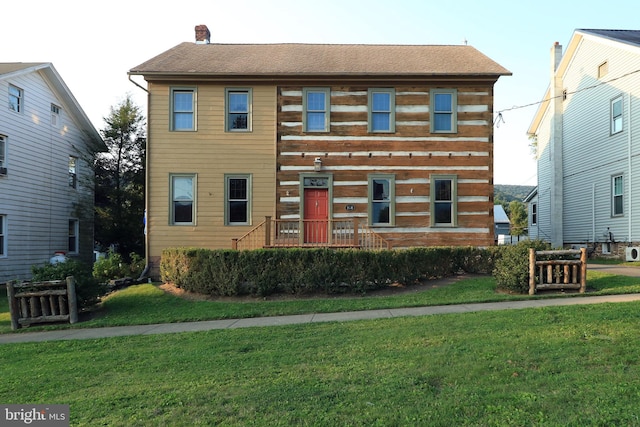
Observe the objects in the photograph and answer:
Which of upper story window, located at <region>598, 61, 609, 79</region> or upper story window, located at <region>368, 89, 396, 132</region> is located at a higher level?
upper story window, located at <region>598, 61, 609, 79</region>

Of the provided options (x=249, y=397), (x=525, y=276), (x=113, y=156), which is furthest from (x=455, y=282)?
(x=113, y=156)

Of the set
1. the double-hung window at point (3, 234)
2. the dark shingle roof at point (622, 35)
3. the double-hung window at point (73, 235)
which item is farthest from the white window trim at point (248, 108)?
the dark shingle roof at point (622, 35)

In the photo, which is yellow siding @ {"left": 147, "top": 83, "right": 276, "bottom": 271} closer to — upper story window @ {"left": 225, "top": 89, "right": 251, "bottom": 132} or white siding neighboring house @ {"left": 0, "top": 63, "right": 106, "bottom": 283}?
upper story window @ {"left": 225, "top": 89, "right": 251, "bottom": 132}

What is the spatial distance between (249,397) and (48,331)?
662 centimetres

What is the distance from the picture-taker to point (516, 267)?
9.72 m

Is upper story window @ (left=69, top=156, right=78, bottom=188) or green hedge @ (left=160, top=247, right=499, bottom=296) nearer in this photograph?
green hedge @ (left=160, top=247, right=499, bottom=296)

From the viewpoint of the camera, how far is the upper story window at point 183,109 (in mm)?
14578

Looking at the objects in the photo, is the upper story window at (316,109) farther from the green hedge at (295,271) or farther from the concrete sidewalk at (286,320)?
the concrete sidewalk at (286,320)

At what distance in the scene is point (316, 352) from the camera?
558cm

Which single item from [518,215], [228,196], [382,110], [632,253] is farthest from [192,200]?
[518,215]

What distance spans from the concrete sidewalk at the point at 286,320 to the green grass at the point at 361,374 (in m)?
0.79

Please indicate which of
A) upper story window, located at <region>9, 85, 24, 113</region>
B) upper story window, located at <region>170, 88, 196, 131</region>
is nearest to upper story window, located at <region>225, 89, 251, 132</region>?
upper story window, located at <region>170, 88, 196, 131</region>

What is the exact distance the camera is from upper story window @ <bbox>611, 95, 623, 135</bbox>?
17.0m

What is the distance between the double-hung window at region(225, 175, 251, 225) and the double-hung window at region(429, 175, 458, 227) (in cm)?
626
